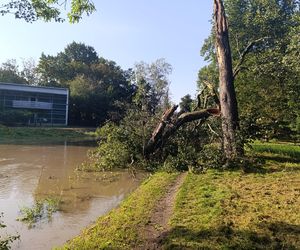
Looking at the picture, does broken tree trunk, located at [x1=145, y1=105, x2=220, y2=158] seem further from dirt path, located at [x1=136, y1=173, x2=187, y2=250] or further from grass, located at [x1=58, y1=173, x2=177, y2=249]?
grass, located at [x1=58, y1=173, x2=177, y2=249]

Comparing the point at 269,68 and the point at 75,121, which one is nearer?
the point at 269,68

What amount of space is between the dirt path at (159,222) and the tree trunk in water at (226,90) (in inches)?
153

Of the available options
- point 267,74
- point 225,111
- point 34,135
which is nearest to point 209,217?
point 225,111

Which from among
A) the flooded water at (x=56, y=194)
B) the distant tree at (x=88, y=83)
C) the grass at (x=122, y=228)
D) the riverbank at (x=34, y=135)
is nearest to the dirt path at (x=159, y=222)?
the grass at (x=122, y=228)

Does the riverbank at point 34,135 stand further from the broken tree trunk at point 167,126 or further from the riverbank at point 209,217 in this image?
the riverbank at point 209,217

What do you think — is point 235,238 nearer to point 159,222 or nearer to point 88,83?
point 159,222

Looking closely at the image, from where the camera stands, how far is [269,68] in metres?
16.6

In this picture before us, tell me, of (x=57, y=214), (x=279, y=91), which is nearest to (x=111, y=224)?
(x=57, y=214)

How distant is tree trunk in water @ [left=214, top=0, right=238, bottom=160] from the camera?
41.3 ft

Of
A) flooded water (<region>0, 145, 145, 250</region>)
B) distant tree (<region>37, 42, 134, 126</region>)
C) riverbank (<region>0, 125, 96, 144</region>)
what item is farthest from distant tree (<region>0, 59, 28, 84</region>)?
flooded water (<region>0, 145, 145, 250</region>)

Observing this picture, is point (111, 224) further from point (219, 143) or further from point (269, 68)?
point (269, 68)

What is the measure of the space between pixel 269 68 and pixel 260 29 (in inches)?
502

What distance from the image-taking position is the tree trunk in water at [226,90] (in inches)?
496

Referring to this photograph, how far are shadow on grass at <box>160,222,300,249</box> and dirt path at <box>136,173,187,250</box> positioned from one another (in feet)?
0.42
